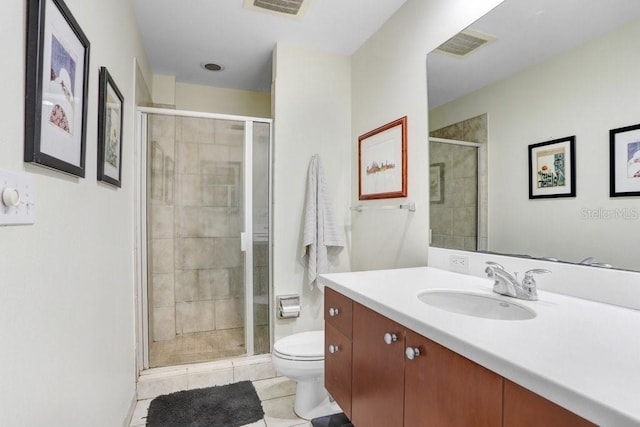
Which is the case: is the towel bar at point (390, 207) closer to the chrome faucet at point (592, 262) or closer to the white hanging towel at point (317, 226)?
the white hanging towel at point (317, 226)

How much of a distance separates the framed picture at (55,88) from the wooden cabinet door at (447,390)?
3.58 feet

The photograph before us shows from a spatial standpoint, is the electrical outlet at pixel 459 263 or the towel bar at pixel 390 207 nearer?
the electrical outlet at pixel 459 263

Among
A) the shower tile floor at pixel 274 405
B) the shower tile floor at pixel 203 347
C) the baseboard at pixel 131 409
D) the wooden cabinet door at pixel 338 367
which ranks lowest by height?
the shower tile floor at pixel 274 405

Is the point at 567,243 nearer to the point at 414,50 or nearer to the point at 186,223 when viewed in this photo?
the point at 414,50

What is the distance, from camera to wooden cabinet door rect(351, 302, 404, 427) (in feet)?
3.49

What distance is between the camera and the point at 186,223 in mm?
2488

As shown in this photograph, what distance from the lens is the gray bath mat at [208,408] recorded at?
184 centimetres

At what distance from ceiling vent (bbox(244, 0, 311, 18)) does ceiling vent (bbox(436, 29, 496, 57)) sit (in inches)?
34.4

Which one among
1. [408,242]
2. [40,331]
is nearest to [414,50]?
[408,242]

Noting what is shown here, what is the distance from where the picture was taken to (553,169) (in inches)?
50.1

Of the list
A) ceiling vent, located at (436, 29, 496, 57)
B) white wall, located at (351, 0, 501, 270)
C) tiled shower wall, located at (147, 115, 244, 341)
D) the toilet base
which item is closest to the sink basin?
white wall, located at (351, 0, 501, 270)

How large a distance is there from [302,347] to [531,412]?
1.45 metres

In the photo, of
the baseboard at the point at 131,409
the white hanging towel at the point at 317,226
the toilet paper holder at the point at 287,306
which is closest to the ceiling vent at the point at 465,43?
the white hanging towel at the point at 317,226

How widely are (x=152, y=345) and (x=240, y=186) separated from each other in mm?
1284
